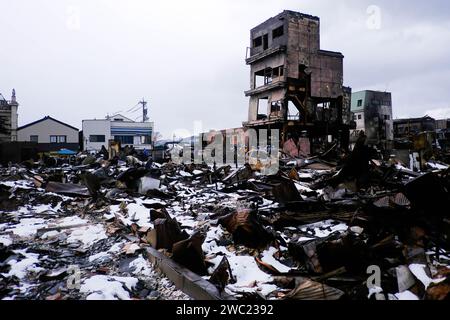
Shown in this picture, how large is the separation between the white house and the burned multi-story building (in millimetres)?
25455

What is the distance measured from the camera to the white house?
42438 millimetres

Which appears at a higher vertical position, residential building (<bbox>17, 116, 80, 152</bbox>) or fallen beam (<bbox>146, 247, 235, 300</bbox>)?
residential building (<bbox>17, 116, 80, 152</bbox>)

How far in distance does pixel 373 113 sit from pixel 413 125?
6843 millimetres

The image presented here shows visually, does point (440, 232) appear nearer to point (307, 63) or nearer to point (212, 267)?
point (212, 267)

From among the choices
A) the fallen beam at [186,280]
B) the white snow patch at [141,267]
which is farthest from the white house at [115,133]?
the fallen beam at [186,280]

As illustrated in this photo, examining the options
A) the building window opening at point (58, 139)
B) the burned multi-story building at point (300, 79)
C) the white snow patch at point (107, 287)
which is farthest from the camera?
the building window opening at point (58, 139)

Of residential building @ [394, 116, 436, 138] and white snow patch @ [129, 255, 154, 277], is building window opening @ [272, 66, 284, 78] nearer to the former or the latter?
white snow patch @ [129, 255, 154, 277]

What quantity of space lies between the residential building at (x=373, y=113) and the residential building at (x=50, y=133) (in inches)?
1615

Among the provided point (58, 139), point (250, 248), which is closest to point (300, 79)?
point (250, 248)

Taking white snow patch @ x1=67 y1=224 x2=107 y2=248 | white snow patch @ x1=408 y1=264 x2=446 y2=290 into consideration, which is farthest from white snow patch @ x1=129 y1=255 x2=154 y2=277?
white snow patch @ x1=408 y1=264 x2=446 y2=290

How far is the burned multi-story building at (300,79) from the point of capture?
76.2 feet

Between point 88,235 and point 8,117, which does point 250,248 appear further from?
point 8,117

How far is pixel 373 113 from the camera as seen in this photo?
42281 mm

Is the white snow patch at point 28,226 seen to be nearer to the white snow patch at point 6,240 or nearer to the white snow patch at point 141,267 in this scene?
the white snow patch at point 6,240
